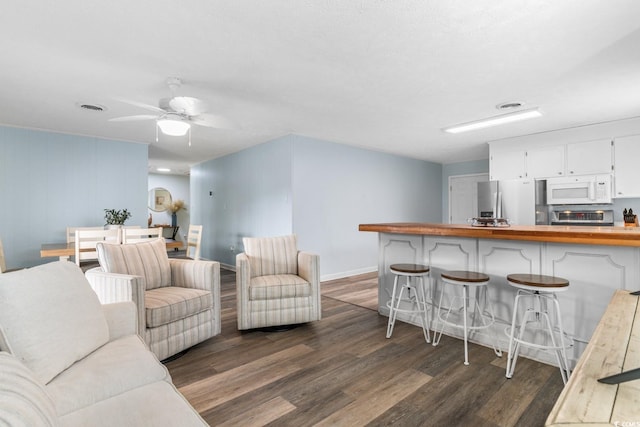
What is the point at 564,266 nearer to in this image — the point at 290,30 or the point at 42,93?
the point at 290,30

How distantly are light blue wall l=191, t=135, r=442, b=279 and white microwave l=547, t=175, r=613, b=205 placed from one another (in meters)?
2.76

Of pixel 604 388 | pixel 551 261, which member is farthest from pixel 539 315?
pixel 604 388

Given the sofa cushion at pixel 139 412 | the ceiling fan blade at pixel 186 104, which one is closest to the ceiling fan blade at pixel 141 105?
the ceiling fan blade at pixel 186 104

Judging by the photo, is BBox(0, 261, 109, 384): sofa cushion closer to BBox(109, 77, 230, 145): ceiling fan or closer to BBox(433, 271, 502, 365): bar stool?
BBox(109, 77, 230, 145): ceiling fan

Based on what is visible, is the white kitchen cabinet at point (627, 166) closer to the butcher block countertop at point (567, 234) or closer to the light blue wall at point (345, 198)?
the butcher block countertop at point (567, 234)

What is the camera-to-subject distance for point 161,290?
9.06ft

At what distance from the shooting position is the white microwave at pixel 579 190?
14.4 ft

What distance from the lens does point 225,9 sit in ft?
6.38

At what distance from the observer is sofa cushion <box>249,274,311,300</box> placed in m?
3.04

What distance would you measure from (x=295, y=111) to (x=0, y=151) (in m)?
4.14

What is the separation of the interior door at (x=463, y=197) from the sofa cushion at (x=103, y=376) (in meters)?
7.35

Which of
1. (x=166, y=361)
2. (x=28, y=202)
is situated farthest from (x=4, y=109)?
(x=166, y=361)

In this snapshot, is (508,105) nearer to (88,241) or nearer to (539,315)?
(539,315)

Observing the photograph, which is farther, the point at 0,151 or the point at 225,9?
the point at 0,151
